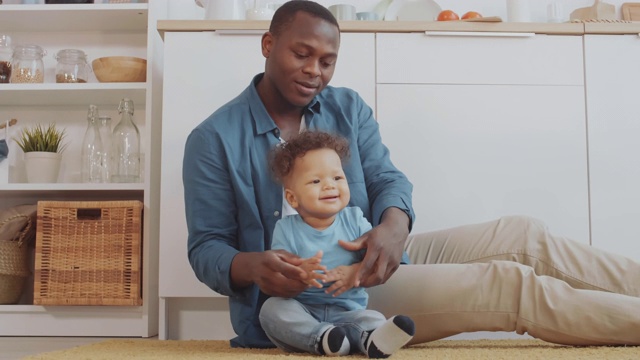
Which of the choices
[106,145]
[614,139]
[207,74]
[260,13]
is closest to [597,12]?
[614,139]

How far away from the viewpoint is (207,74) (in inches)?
99.4

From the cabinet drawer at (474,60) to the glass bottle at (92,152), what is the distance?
37.8 inches

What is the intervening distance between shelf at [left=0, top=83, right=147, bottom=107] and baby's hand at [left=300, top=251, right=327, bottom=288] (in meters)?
1.41

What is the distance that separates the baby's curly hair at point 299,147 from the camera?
5.13ft

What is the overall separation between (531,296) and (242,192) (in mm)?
621

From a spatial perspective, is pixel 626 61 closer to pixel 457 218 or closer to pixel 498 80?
pixel 498 80

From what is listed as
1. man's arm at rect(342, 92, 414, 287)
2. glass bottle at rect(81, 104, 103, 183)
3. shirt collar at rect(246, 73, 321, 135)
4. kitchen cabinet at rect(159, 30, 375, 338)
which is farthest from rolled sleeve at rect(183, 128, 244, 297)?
glass bottle at rect(81, 104, 103, 183)

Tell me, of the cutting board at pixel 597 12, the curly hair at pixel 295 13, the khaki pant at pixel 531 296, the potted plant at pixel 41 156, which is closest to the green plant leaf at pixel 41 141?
the potted plant at pixel 41 156

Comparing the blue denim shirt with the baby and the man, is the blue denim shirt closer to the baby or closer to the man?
the man

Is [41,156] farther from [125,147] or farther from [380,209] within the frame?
[380,209]

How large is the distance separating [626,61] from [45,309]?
6.34 feet

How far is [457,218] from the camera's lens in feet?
8.15

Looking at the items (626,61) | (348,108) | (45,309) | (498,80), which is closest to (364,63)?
(498,80)

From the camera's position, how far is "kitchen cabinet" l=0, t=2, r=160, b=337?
254 centimetres
